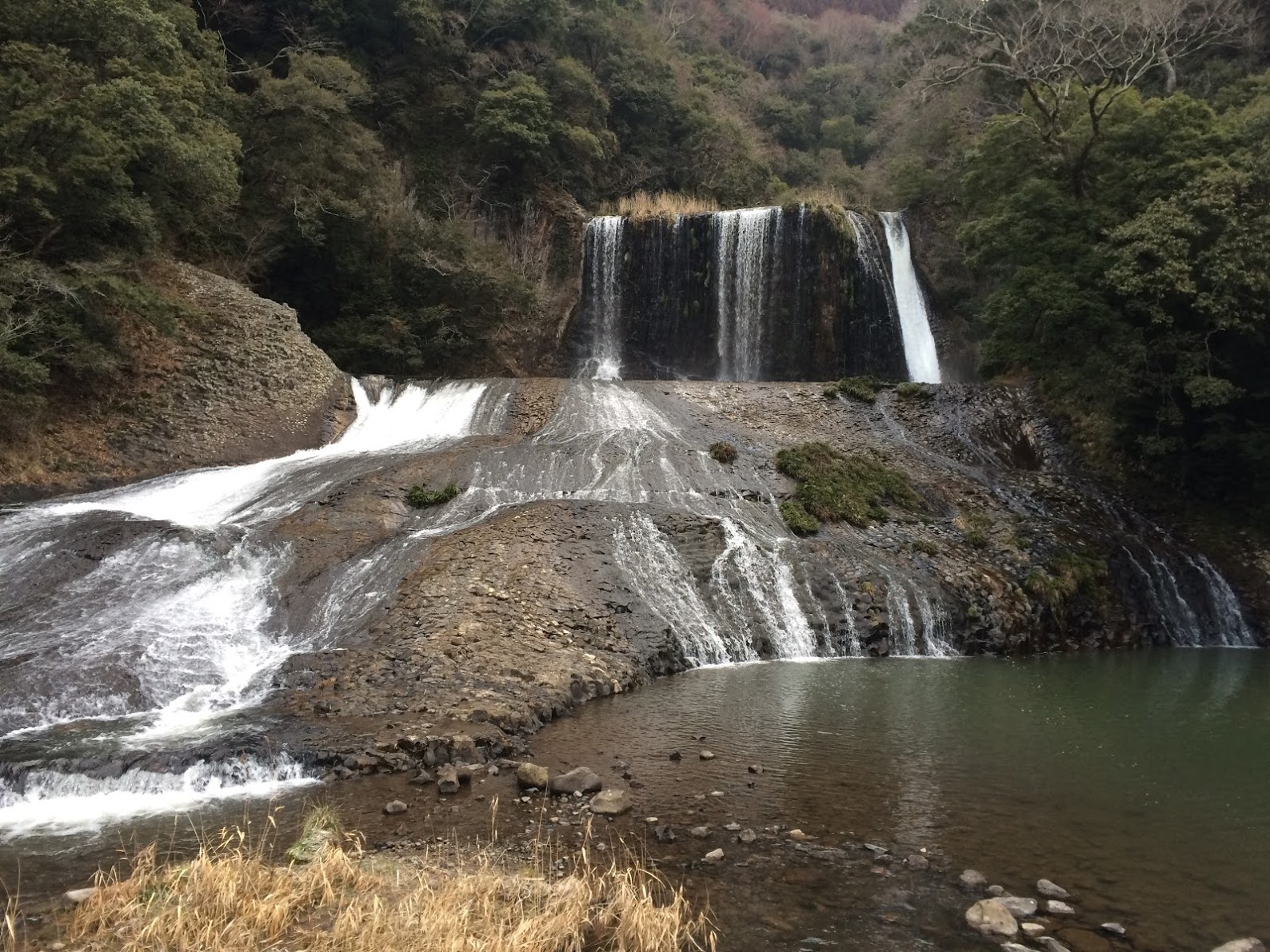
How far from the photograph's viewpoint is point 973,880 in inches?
224

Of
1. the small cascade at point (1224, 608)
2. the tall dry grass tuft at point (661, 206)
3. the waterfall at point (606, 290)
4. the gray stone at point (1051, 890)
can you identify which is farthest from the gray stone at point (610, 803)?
the tall dry grass tuft at point (661, 206)

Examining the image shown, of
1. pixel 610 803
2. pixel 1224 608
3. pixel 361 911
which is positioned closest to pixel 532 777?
pixel 610 803

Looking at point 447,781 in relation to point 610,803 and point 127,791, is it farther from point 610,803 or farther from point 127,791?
point 127,791

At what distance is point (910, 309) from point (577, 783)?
84.1 ft

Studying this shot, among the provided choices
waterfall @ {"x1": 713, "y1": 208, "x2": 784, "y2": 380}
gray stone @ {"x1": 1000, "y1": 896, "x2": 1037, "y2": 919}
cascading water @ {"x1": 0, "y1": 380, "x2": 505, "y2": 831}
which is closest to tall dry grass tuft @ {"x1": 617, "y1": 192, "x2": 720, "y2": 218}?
waterfall @ {"x1": 713, "y1": 208, "x2": 784, "y2": 380}

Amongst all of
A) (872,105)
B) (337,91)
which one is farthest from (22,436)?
(872,105)

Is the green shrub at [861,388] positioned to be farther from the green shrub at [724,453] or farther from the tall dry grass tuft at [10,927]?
the tall dry grass tuft at [10,927]

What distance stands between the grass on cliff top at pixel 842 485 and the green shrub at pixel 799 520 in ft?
0.18

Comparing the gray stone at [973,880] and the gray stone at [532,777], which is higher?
the gray stone at [532,777]

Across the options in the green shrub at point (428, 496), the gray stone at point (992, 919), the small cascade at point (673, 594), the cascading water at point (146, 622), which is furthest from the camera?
the green shrub at point (428, 496)

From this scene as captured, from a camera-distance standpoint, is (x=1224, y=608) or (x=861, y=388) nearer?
(x=1224, y=608)

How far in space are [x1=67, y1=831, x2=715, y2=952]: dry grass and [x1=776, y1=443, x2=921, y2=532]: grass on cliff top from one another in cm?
1139

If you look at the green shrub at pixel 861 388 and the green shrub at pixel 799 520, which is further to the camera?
the green shrub at pixel 861 388

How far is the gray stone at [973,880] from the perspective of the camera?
18.4ft
